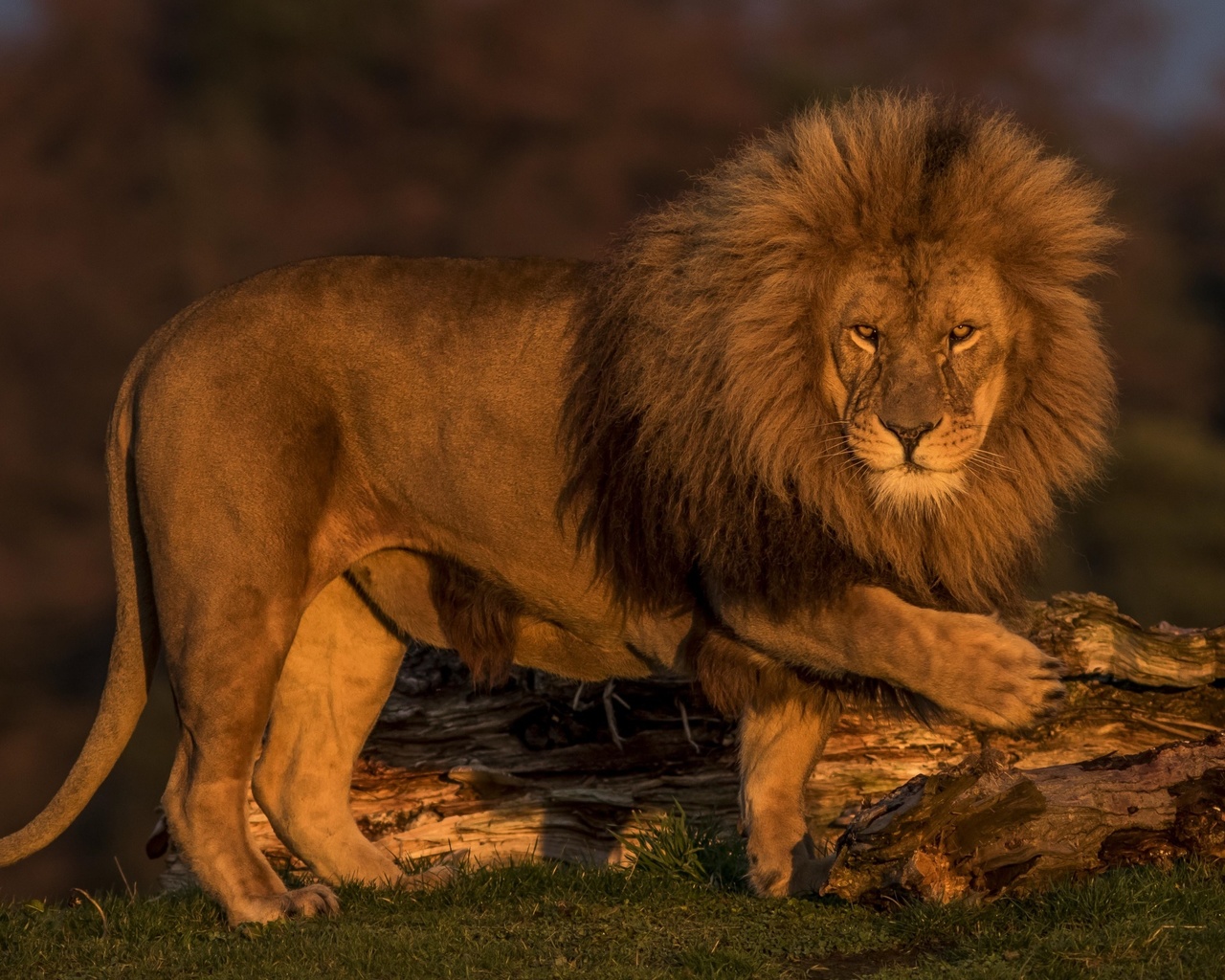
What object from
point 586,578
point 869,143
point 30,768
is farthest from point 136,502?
point 30,768

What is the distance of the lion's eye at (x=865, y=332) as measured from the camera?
4.46 m

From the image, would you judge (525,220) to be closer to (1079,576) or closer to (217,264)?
(217,264)

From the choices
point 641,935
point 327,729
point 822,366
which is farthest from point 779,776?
point 327,729

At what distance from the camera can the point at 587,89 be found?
2644 centimetres

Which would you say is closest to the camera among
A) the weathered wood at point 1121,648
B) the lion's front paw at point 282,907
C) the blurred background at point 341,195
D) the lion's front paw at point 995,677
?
the lion's front paw at point 995,677

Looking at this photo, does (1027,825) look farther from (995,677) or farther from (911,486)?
(911,486)

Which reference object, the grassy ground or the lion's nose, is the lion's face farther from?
the grassy ground

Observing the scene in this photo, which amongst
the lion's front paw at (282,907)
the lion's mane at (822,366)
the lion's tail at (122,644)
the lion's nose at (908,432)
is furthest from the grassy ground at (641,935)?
the lion's nose at (908,432)

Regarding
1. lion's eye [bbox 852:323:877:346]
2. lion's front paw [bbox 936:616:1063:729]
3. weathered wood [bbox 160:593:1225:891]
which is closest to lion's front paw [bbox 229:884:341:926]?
weathered wood [bbox 160:593:1225:891]

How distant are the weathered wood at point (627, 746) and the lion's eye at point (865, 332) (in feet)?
6.49

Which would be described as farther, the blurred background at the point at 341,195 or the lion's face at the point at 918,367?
the blurred background at the point at 341,195

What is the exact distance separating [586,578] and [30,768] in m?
18.2

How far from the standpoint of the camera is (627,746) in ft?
21.7

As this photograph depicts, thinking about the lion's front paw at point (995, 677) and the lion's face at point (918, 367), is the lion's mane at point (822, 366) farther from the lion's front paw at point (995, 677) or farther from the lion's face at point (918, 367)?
the lion's front paw at point (995, 677)
